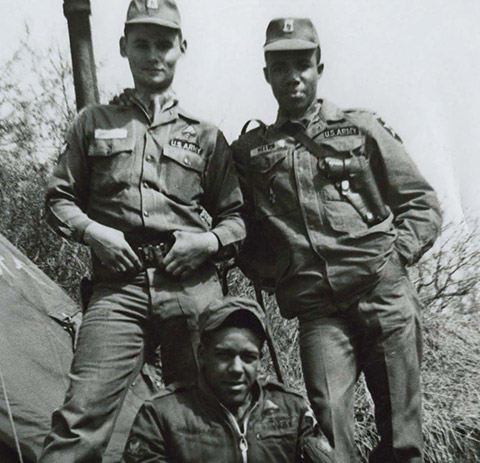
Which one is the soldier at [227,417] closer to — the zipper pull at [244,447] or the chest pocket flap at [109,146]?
the zipper pull at [244,447]

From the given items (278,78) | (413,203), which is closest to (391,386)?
(413,203)

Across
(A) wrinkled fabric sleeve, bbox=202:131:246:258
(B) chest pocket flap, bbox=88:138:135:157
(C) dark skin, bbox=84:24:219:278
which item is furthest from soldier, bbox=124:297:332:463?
(B) chest pocket flap, bbox=88:138:135:157

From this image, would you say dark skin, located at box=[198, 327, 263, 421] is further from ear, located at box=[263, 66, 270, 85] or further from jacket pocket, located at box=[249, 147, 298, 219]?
ear, located at box=[263, 66, 270, 85]

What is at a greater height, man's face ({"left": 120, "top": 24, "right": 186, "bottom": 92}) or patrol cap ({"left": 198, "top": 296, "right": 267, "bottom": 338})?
man's face ({"left": 120, "top": 24, "right": 186, "bottom": 92})

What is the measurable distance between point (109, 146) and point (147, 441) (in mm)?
1362

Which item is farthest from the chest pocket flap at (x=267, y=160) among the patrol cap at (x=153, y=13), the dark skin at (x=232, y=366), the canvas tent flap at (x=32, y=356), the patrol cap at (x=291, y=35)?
the canvas tent flap at (x=32, y=356)

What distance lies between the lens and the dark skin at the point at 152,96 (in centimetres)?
405

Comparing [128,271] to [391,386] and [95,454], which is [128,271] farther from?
[391,386]

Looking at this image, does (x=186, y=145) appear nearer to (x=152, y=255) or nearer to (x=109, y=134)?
(x=109, y=134)

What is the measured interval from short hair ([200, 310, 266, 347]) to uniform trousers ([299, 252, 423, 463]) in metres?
0.43

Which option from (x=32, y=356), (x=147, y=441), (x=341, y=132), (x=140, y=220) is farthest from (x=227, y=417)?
(x=32, y=356)

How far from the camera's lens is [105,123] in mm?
4324

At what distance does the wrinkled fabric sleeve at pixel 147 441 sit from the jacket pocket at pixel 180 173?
103cm

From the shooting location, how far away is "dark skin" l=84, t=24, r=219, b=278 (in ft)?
13.3
